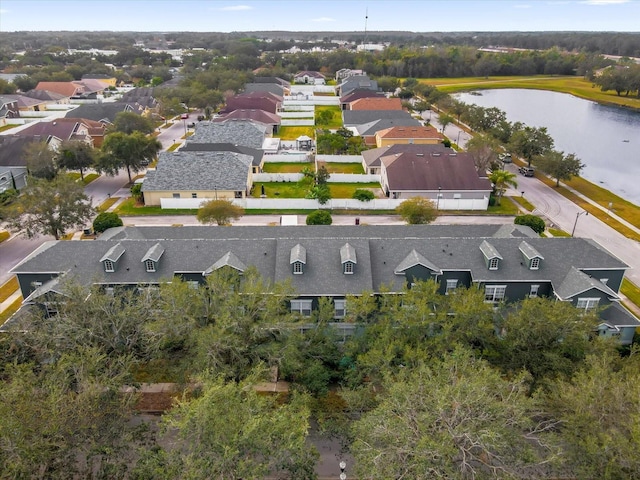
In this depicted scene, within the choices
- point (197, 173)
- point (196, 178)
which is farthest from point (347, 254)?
point (197, 173)

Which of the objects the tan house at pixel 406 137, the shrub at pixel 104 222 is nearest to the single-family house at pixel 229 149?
the tan house at pixel 406 137

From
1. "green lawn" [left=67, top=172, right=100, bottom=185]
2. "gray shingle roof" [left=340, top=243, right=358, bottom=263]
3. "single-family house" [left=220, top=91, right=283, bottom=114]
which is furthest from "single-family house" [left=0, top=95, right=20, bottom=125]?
"gray shingle roof" [left=340, top=243, right=358, bottom=263]

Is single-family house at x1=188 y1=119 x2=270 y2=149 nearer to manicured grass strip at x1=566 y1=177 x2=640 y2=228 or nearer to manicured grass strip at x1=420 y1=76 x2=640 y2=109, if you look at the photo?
manicured grass strip at x1=566 y1=177 x2=640 y2=228

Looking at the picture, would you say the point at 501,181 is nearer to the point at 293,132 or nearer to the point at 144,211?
the point at 144,211

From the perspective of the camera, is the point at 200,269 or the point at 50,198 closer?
the point at 200,269

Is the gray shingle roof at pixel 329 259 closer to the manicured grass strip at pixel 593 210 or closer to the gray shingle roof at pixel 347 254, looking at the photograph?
the gray shingle roof at pixel 347 254

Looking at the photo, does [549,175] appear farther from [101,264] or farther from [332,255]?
[101,264]

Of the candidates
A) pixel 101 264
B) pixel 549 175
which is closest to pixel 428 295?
pixel 101 264

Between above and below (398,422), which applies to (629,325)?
below
